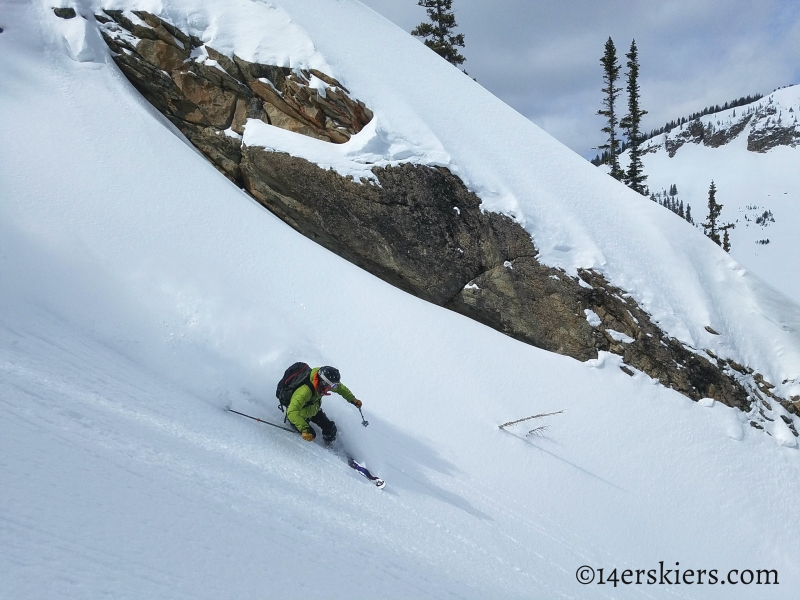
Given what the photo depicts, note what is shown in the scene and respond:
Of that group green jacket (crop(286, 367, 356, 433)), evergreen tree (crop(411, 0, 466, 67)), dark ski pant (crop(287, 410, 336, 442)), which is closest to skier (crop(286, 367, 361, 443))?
green jacket (crop(286, 367, 356, 433))

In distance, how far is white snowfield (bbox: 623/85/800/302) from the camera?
88.4 metres

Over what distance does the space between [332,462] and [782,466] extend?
380 inches

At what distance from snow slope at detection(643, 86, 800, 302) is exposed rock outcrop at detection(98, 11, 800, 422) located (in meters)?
43.9

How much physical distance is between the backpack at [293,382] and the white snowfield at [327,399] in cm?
55

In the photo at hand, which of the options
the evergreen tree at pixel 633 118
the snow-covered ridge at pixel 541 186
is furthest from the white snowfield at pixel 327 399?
the evergreen tree at pixel 633 118

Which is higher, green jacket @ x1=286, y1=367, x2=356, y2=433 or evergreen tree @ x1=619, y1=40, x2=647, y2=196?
evergreen tree @ x1=619, y1=40, x2=647, y2=196

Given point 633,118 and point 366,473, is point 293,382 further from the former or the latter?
point 633,118

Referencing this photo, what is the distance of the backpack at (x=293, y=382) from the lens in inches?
261

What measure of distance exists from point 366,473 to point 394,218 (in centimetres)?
710

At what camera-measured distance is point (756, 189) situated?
149000 millimetres

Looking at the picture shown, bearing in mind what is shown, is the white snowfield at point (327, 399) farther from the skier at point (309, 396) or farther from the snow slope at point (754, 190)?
the snow slope at point (754, 190)

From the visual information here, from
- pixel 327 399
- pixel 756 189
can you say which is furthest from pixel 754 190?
pixel 327 399

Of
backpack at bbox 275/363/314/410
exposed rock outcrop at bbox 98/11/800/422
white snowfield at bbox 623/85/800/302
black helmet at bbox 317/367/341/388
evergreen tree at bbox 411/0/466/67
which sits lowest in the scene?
backpack at bbox 275/363/314/410

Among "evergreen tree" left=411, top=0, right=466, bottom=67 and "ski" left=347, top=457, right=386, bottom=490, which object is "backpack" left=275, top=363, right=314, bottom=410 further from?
"evergreen tree" left=411, top=0, right=466, bottom=67
